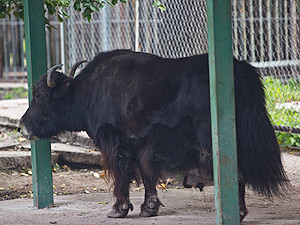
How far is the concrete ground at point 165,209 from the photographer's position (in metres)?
4.54

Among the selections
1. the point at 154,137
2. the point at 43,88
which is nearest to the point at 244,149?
Answer: the point at 154,137

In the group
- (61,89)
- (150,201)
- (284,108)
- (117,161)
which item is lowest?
(150,201)

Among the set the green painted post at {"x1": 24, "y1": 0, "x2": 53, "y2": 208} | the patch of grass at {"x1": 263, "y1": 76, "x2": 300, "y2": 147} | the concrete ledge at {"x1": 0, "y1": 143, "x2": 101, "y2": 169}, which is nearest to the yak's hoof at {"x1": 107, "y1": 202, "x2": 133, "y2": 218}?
the green painted post at {"x1": 24, "y1": 0, "x2": 53, "y2": 208}

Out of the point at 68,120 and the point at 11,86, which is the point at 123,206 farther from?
the point at 11,86

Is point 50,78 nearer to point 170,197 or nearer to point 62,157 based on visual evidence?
point 170,197

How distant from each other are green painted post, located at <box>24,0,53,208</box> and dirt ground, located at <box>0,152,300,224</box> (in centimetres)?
22

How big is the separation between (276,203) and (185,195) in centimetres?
93

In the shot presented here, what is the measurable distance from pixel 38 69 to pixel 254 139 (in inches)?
84.1

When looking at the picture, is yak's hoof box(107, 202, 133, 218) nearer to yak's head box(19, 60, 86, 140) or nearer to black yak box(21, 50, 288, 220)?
black yak box(21, 50, 288, 220)

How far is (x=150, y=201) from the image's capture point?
16.0 ft

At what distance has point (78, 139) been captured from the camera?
25.4 ft

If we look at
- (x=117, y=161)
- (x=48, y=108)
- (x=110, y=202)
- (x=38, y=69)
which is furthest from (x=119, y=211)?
(x=38, y=69)

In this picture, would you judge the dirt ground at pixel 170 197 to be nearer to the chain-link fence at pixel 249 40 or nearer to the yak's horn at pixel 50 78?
the chain-link fence at pixel 249 40

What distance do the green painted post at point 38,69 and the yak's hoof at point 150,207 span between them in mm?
938
